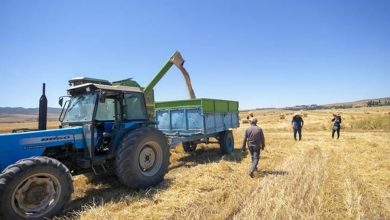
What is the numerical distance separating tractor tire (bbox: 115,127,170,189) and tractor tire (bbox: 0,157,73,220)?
4.47 ft

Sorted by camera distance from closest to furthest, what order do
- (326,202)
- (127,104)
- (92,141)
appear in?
(326,202)
(92,141)
(127,104)

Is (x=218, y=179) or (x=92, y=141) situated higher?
(x=92, y=141)

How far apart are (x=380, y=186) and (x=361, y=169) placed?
2062 mm

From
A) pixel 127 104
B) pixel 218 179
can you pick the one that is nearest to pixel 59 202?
pixel 127 104

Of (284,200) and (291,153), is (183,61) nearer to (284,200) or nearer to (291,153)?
(291,153)

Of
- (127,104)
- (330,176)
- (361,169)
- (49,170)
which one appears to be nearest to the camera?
(49,170)

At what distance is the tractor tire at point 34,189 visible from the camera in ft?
15.8

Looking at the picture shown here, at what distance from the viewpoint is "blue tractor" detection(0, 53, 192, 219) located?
5113 millimetres

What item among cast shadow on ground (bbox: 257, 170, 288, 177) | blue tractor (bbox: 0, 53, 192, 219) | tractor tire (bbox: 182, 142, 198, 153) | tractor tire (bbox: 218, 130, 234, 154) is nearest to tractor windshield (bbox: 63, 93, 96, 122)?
blue tractor (bbox: 0, 53, 192, 219)

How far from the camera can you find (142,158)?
7.32 meters

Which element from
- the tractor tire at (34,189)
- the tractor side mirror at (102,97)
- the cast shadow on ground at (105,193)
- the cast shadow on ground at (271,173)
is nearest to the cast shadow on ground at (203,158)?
the cast shadow on ground at (271,173)

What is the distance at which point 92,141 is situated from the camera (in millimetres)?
6543

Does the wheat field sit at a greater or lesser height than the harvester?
lesser

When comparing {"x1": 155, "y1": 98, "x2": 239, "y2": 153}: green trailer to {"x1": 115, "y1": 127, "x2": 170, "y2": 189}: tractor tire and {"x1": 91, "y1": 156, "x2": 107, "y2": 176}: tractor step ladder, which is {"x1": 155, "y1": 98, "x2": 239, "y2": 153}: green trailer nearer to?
{"x1": 115, "y1": 127, "x2": 170, "y2": 189}: tractor tire
